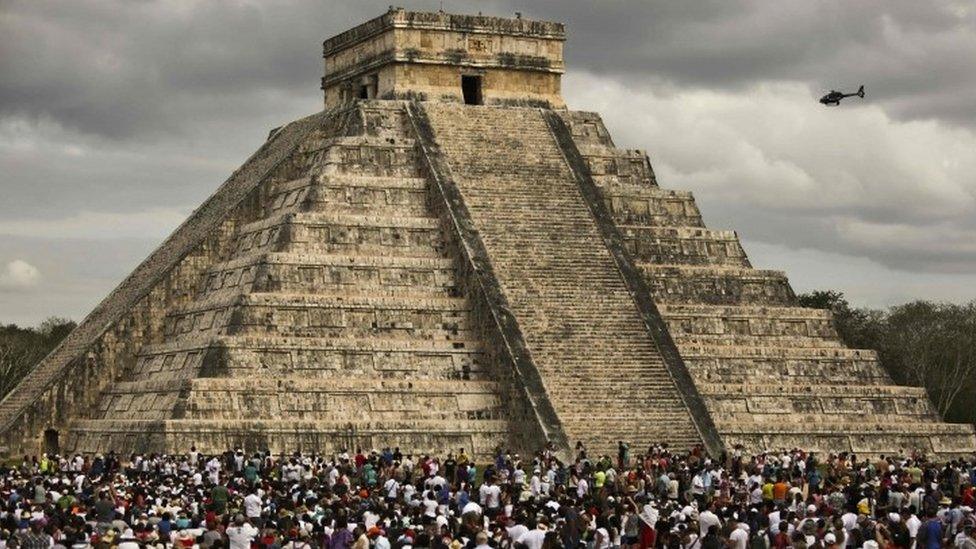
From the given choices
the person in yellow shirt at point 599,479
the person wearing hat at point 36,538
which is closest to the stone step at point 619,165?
the person in yellow shirt at point 599,479

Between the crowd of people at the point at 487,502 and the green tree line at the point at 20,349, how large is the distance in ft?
84.4

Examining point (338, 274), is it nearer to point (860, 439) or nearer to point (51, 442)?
point (51, 442)

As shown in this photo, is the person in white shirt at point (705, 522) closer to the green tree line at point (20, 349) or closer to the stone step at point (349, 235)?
the stone step at point (349, 235)

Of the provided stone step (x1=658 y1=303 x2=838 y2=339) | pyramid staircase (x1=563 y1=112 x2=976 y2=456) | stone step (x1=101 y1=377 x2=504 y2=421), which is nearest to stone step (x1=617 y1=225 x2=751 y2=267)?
pyramid staircase (x1=563 y1=112 x2=976 y2=456)

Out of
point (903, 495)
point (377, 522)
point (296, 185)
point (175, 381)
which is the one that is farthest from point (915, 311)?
point (377, 522)

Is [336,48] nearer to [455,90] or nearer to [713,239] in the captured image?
[455,90]

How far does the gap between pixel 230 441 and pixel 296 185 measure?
8.24 m

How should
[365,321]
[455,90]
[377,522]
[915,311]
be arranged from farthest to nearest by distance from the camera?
[915,311] < [455,90] < [365,321] < [377,522]

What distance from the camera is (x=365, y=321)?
39.0 metres

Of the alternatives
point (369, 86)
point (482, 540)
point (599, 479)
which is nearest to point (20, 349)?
point (369, 86)

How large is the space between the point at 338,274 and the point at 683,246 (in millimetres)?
8621

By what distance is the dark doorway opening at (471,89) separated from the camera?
4544cm

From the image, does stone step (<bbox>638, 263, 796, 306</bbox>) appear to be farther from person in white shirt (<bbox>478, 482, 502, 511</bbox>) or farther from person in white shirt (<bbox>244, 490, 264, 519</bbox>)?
person in white shirt (<bbox>244, 490, 264, 519</bbox>)

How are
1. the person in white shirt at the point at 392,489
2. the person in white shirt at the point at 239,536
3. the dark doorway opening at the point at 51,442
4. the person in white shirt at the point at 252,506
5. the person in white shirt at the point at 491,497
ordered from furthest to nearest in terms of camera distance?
the dark doorway opening at the point at 51,442 → the person in white shirt at the point at 392,489 → the person in white shirt at the point at 491,497 → the person in white shirt at the point at 252,506 → the person in white shirt at the point at 239,536
